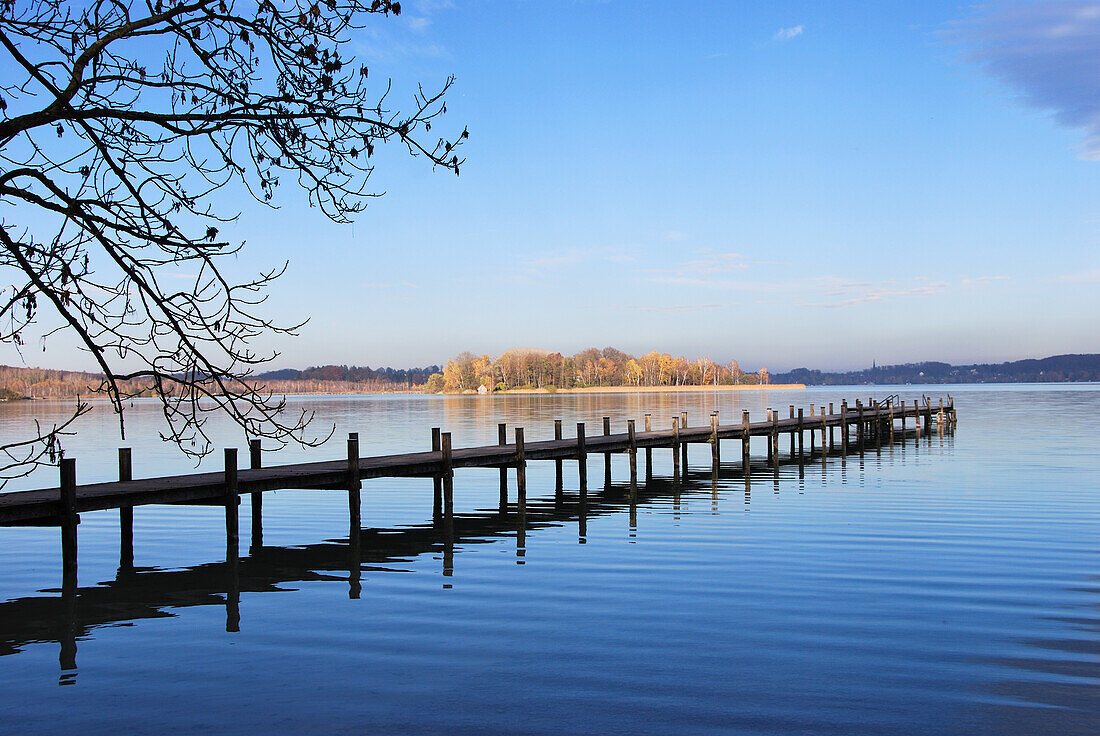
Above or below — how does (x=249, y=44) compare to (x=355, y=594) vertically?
above

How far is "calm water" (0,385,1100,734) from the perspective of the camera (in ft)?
29.2

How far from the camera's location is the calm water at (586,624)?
891 centimetres

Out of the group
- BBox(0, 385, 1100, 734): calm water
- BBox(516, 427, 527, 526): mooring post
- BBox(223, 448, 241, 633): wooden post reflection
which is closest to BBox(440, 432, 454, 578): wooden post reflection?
BBox(0, 385, 1100, 734): calm water

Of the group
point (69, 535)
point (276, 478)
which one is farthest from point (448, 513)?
point (69, 535)

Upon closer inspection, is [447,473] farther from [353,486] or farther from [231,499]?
[231,499]

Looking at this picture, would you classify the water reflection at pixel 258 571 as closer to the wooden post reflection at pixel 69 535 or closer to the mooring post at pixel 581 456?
the wooden post reflection at pixel 69 535

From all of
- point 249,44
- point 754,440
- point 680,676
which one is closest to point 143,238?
point 249,44

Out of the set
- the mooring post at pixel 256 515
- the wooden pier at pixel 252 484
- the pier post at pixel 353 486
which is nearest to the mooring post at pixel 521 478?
the wooden pier at pixel 252 484

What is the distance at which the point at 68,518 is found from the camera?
14633mm

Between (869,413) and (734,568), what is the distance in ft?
116

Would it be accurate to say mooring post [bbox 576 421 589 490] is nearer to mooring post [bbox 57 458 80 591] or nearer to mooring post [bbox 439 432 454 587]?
mooring post [bbox 439 432 454 587]

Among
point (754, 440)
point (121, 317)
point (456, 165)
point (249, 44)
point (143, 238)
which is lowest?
point (754, 440)

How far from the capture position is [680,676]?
389 inches

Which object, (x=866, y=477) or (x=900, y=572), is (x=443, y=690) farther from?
(x=866, y=477)
